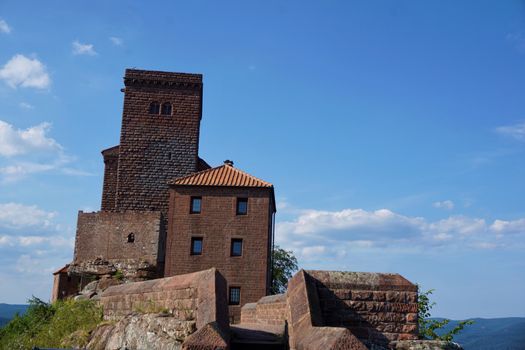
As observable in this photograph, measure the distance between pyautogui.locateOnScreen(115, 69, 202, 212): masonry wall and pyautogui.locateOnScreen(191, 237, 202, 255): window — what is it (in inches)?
198

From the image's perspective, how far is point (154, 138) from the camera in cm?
3450

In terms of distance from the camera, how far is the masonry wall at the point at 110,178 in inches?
1378

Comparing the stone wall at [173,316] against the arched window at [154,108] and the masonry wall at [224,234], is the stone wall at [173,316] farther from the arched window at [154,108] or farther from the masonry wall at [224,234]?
the arched window at [154,108]

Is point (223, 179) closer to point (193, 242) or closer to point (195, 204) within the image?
point (195, 204)

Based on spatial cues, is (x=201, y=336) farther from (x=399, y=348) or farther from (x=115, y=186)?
(x=115, y=186)

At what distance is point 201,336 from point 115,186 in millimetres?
30051

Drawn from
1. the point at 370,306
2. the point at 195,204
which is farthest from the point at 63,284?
the point at 370,306

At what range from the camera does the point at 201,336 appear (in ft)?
22.7

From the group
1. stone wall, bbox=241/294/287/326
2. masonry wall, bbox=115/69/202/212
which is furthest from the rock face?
masonry wall, bbox=115/69/202/212

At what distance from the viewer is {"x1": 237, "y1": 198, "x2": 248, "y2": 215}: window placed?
29.5 metres

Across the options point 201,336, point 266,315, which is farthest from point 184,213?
point 201,336

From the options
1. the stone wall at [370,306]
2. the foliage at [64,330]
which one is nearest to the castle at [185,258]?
the stone wall at [370,306]

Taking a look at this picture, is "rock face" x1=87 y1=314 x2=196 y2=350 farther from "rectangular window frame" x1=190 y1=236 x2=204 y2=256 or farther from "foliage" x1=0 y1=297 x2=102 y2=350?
"rectangular window frame" x1=190 y1=236 x2=204 y2=256

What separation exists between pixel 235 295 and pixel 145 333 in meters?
19.3
